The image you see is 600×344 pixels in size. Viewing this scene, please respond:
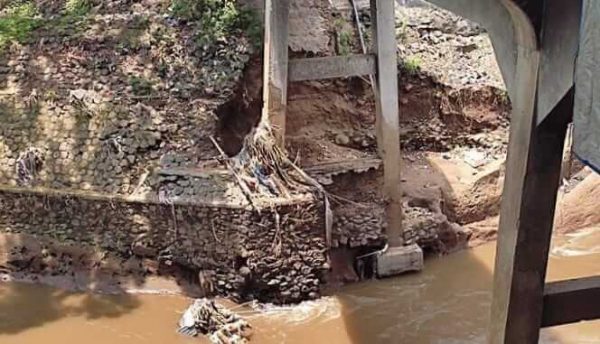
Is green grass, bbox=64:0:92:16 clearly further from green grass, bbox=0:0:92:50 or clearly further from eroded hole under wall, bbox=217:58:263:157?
eroded hole under wall, bbox=217:58:263:157

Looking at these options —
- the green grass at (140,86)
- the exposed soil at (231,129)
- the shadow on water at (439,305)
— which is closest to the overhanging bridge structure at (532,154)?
the shadow on water at (439,305)

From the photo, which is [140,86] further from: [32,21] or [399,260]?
[399,260]

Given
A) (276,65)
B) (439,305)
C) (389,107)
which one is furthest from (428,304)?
(276,65)

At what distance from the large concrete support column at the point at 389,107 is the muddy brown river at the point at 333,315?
2.00 ft

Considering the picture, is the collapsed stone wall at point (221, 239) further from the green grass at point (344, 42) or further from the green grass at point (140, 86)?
the green grass at point (344, 42)

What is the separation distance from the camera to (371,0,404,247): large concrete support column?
22.9ft

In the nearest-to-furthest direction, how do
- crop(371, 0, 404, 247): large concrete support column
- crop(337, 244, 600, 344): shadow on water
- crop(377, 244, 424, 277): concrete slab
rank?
1. crop(337, 244, 600, 344): shadow on water
2. crop(371, 0, 404, 247): large concrete support column
3. crop(377, 244, 424, 277): concrete slab

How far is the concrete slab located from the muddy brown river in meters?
0.08

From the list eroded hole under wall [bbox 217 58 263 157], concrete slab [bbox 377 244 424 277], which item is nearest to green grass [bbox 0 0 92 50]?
eroded hole under wall [bbox 217 58 263 157]

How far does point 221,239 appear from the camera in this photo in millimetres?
6801

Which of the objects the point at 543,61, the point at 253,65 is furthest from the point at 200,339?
the point at 543,61

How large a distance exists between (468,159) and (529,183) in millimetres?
6267

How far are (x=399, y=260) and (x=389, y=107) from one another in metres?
1.46

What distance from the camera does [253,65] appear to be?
8.08m
